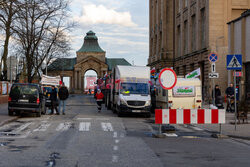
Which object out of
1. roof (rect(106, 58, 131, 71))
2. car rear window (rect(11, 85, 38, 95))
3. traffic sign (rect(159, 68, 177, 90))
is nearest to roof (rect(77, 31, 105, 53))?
roof (rect(106, 58, 131, 71))

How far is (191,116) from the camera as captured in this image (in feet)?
46.1

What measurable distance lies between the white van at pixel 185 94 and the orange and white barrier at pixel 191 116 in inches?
392

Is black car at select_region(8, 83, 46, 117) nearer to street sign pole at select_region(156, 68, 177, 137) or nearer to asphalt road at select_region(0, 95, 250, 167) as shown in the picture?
asphalt road at select_region(0, 95, 250, 167)

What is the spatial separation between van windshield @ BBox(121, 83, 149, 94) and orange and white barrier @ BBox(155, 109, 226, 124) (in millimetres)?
10920

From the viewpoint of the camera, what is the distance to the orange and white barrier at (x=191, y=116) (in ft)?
45.4

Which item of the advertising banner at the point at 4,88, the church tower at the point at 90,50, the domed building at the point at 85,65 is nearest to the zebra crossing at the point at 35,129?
the advertising banner at the point at 4,88

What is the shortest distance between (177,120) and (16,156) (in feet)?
20.3

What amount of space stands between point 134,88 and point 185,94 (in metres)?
2.92

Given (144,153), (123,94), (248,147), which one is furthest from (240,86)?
(144,153)

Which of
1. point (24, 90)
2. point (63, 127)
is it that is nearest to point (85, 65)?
point (24, 90)

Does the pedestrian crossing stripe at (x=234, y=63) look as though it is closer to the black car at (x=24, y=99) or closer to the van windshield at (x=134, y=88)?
the van windshield at (x=134, y=88)

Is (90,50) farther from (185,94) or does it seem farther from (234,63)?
(234,63)

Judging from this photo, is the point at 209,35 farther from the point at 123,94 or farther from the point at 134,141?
the point at 134,141

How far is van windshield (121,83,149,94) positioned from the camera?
81.7ft
